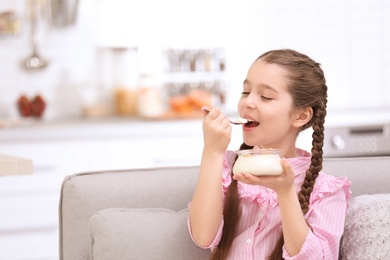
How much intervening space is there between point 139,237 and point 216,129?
14.4 inches

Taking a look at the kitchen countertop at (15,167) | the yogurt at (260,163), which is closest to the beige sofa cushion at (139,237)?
the kitchen countertop at (15,167)

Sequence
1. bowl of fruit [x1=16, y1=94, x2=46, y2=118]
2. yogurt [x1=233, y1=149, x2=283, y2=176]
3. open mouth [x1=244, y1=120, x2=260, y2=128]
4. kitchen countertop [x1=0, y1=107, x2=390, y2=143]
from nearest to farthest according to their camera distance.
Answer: yogurt [x1=233, y1=149, x2=283, y2=176] → open mouth [x1=244, y1=120, x2=260, y2=128] → kitchen countertop [x1=0, y1=107, x2=390, y2=143] → bowl of fruit [x1=16, y1=94, x2=46, y2=118]

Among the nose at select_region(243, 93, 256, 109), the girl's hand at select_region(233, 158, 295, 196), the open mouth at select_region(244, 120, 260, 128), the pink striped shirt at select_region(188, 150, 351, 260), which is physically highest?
the nose at select_region(243, 93, 256, 109)

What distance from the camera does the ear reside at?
6.64 ft

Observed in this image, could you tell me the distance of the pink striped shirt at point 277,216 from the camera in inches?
75.2

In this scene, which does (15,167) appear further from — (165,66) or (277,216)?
(165,66)

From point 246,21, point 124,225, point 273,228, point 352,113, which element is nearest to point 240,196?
point 273,228

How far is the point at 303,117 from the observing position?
203 centimetres

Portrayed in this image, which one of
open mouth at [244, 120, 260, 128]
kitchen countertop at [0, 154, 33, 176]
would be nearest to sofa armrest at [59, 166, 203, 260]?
kitchen countertop at [0, 154, 33, 176]

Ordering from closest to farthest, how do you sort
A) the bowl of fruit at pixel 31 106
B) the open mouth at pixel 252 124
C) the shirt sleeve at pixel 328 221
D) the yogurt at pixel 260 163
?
the yogurt at pixel 260 163 → the shirt sleeve at pixel 328 221 → the open mouth at pixel 252 124 → the bowl of fruit at pixel 31 106

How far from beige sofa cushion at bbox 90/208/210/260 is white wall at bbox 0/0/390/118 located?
266cm

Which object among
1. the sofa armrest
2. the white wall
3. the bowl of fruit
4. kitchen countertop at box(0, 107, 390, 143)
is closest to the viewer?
the sofa armrest

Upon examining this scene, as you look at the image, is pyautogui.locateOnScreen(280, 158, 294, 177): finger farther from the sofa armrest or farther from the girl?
the sofa armrest

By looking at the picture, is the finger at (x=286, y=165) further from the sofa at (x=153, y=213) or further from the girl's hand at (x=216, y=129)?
the sofa at (x=153, y=213)
